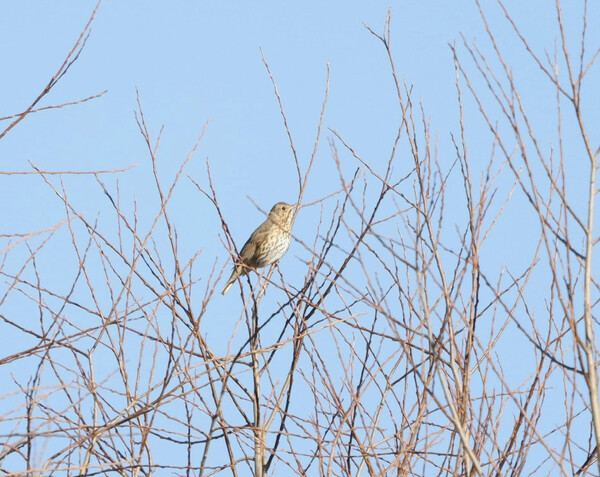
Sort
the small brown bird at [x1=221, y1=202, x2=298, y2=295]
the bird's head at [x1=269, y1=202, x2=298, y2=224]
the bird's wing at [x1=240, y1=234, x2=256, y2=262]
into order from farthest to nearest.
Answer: the bird's head at [x1=269, y1=202, x2=298, y2=224] < the bird's wing at [x1=240, y1=234, x2=256, y2=262] < the small brown bird at [x1=221, y1=202, x2=298, y2=295]

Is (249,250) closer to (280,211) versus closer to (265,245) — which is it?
(265,245)

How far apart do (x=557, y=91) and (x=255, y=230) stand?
6571mm

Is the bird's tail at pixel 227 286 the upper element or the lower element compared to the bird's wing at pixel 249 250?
lower

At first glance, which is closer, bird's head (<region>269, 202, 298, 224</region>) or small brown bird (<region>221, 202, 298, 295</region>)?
small brown bird (<region>221, 202, 298, 295</region>)

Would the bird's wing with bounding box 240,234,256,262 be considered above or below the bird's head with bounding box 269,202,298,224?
below

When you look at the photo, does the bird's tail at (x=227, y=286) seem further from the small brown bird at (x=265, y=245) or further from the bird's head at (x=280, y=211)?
the bird's head at (x=280, y=211)

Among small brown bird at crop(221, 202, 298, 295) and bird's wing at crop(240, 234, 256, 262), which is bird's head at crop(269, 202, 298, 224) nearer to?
small brown bird at crop(221, 202, 298, 295)

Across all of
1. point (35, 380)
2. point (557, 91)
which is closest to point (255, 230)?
point (35, 380)

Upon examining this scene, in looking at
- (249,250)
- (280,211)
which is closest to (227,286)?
(249,250)

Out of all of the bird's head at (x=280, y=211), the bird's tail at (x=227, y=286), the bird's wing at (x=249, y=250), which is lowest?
the bird's tail at (x=227, y=286)

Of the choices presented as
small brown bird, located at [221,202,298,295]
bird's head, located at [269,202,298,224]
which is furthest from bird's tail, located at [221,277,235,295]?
bird's head, located at [269,202,298,224]

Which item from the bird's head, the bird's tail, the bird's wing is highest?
the bird's head

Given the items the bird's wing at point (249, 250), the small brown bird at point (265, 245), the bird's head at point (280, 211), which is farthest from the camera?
the bird's head at point (280, 211)

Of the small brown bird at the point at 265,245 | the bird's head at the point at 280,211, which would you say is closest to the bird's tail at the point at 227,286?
the small brown bird at the point at 265,245
